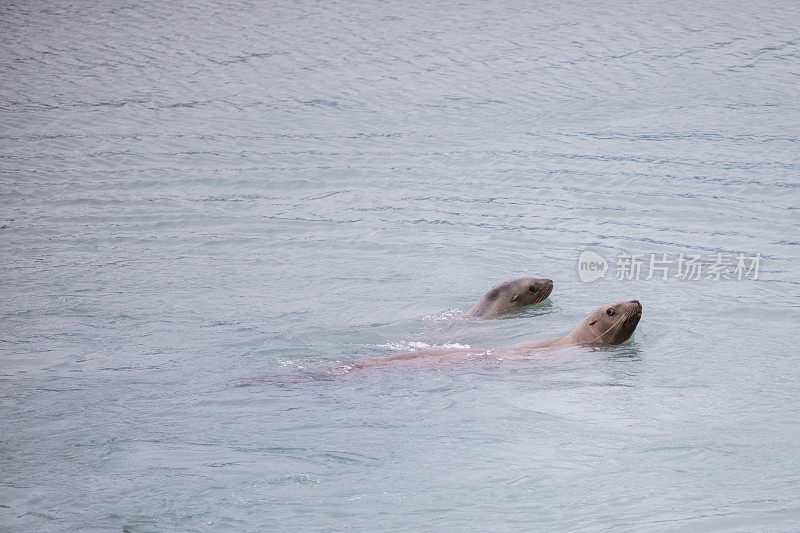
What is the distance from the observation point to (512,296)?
9688 millimetres

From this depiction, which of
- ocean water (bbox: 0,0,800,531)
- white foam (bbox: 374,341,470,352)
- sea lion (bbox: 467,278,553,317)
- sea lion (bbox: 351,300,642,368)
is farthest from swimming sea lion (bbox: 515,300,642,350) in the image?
sea lion (bbox: 467,278,553,317)

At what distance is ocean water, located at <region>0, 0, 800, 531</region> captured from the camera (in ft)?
19.9

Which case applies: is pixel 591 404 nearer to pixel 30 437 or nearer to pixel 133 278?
pixel 30 437

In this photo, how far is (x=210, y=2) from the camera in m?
24.0

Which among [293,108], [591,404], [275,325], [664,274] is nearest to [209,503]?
[591,404]

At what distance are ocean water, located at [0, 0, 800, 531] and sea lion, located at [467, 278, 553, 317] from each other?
22 centimetres

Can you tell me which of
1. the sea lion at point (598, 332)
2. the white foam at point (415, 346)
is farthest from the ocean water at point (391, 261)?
the sea lion at point (598, 332)

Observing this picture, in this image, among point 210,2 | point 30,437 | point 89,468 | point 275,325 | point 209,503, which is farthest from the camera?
point 210,2

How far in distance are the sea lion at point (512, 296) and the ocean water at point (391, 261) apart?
0.22 meters

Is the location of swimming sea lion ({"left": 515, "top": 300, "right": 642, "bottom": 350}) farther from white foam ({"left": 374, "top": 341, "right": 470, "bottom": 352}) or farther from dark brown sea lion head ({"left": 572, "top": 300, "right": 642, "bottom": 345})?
white foam ({"left": 374, "top": 341, "right": 470, "bottom": 352})

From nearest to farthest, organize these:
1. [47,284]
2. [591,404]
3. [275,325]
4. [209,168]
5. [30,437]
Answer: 1. [30,437]
2. [591,404]
3. [275,325]
4. [47,284]
5. [209,168]

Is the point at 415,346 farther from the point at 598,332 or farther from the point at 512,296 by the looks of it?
the point at 598,332

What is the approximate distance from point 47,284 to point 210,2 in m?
15.2

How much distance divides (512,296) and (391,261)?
1990 mm
